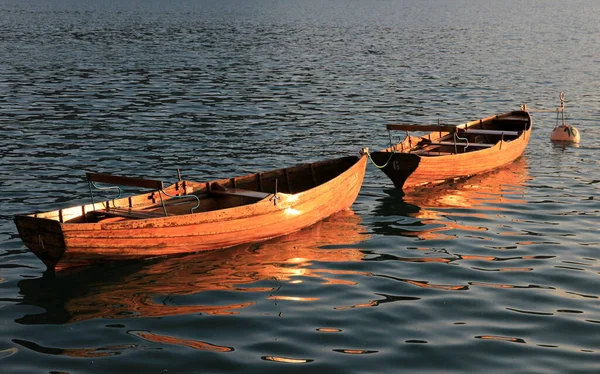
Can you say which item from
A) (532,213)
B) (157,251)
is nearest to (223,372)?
(157,251)

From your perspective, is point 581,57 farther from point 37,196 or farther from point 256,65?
point 37,196

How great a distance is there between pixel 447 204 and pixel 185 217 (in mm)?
8076

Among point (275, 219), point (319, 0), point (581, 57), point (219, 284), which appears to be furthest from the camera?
point (319, 0)

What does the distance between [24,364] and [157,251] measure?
4497mm

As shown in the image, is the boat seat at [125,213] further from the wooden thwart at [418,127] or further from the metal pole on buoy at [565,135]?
the metal pole on buoy at [565,135]

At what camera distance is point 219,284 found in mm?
15375

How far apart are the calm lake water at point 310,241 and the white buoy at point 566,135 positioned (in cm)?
60

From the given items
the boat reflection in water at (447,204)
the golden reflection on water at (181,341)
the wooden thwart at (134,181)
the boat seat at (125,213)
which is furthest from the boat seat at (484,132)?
the golden reflection on water at (181,341)

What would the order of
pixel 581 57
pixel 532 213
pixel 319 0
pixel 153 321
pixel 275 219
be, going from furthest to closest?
1. pixel 319 0
2. pixel 581 57
3. pixel 532 213
4. pixel 275 219
5. pixel 153 321

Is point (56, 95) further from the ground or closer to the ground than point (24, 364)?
further from the ground

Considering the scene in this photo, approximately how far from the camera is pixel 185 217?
16203 millimetres

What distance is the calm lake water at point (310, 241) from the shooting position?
12.7 meters

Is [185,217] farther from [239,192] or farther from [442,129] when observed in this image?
[442,129]

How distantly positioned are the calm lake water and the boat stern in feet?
2.47
